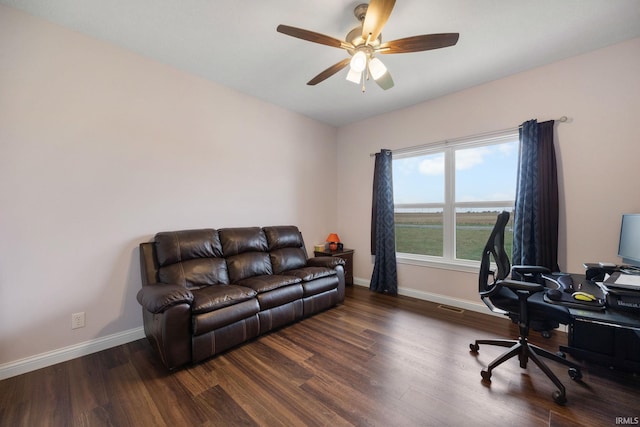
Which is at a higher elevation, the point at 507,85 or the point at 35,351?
the point at 507,85

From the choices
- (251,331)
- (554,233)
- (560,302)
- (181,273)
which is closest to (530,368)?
(560,302)

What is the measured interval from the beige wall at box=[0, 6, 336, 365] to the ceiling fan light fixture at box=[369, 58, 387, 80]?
6.39ft

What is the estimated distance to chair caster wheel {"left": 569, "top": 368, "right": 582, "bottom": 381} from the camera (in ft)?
5.91

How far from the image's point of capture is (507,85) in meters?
2.89

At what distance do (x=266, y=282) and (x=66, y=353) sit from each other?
1702 millimetres

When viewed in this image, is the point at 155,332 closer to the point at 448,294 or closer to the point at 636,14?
the point at 448,294

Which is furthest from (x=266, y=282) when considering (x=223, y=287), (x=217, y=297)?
(x=217, y=297)


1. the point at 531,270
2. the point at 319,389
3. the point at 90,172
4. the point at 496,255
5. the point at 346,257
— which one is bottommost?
the point at 319,389

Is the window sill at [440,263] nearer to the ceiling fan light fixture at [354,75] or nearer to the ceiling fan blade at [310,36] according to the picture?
the ceiling fan light fixture at [354,75]

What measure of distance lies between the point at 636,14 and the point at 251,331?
4114 mm

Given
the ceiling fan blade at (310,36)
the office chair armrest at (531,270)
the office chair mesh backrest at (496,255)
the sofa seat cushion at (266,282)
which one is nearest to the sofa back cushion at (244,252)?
the sofa seat cushion at (266,282)

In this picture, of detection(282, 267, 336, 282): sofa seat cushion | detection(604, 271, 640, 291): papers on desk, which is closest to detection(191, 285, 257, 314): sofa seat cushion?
detection(282, 267, 336, 282): sofa seat cushion

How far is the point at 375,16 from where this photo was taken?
156cm

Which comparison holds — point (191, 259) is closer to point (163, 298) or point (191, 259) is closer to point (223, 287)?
point (223, 287)
